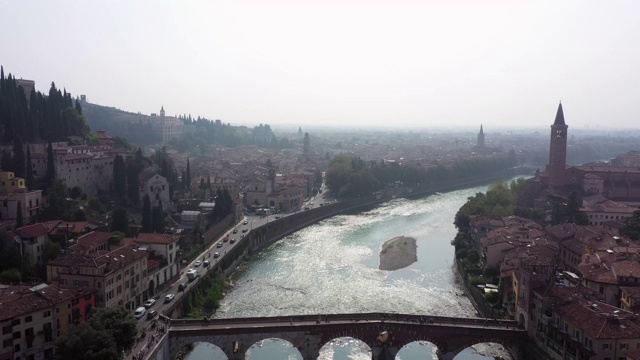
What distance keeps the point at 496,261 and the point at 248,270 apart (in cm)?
1731

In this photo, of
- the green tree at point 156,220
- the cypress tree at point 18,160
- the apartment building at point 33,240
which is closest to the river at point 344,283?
the green tree at point 156,220

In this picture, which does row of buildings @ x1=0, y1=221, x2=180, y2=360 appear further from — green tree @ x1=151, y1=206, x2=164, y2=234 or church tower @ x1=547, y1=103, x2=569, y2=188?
church tower @ x1=547, y1=103, x2=569, y2=188

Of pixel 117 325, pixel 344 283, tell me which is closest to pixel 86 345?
pixel 117 325

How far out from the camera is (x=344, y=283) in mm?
37094

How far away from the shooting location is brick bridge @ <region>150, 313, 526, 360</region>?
80.6 feet

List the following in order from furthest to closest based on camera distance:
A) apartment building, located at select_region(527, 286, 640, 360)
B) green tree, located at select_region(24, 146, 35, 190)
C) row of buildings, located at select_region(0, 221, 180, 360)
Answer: green tree, located at select_region(24, 146, 35, 190), row of buildings, located at select_region(0, 221, 180, 360), apartment building, located at select_region(527, 286, 640, 360)

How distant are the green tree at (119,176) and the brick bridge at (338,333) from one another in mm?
22488

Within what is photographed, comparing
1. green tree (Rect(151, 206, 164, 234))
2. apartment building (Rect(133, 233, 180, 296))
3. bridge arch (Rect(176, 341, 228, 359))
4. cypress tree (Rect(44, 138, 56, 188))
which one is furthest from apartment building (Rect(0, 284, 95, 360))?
cypress tree (Rect(44, 138, 56, 188))

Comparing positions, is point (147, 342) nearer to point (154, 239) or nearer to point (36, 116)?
point (154, 239)

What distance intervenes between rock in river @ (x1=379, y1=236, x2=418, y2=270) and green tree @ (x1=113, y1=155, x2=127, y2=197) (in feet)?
69.2

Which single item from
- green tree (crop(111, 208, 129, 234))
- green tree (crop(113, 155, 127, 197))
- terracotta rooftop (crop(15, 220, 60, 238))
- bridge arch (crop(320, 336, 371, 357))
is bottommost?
bridge arch (crop(320, 336, 371, 357))

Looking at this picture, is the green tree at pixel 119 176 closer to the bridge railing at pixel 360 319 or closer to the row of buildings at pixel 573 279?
the bridge railing at pixel 360 319

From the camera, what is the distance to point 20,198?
34469 millimetres

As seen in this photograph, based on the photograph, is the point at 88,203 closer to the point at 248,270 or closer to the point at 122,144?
the point at 248,270
